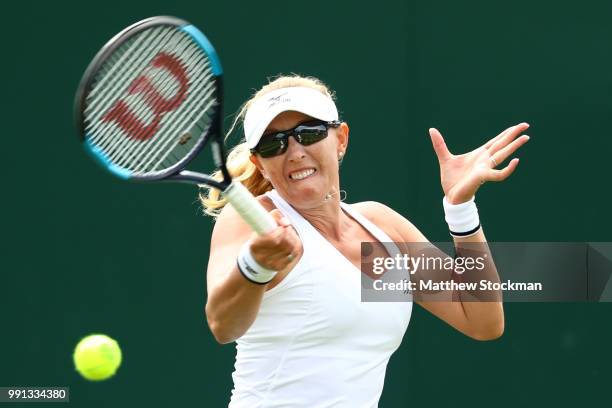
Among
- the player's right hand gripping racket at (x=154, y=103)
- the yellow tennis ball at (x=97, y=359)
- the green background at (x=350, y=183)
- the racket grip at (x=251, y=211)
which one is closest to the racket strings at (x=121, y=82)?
the player's right hand gripping racket at (x=154, y=103)

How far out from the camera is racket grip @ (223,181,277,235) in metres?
2.07

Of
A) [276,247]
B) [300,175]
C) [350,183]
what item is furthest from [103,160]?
[350,183]

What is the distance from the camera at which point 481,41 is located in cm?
407

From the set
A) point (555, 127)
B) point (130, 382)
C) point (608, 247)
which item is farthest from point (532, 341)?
point (130, 382)

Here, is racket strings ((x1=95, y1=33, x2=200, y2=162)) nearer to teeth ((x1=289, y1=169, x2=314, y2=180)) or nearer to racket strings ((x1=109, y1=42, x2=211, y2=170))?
racket strings ((x1=109, y1=42, x2=211, y2=170))

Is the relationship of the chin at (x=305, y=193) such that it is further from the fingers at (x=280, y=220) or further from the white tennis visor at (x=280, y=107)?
the fingers at (x=280, y=220)

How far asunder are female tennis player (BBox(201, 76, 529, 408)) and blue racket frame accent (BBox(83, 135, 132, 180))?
11.1 inches

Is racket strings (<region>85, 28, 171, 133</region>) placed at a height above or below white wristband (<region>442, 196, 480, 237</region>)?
above

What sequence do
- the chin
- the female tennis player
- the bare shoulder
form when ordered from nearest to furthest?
the female tennis player → the chin → the bare shoulder

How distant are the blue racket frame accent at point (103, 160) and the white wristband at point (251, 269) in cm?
27

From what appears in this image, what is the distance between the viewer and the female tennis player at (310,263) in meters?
2.45

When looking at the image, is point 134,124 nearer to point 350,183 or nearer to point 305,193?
point 305,193

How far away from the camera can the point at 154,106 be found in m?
2.30

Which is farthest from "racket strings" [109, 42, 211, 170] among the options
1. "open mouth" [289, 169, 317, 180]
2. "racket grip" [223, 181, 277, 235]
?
"open mouth" [289, 169, 317, 180]
